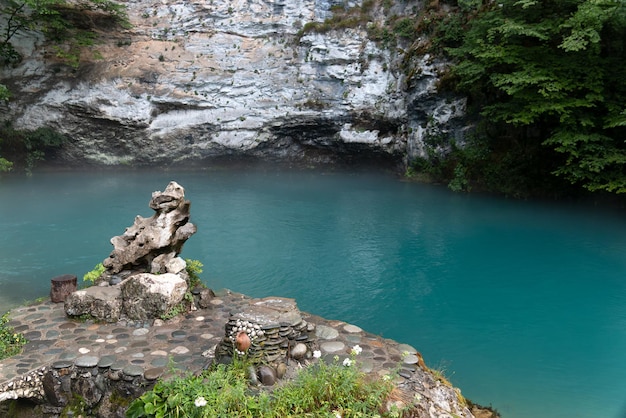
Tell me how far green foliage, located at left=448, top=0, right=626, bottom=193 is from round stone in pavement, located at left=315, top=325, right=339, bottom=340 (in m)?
11.3

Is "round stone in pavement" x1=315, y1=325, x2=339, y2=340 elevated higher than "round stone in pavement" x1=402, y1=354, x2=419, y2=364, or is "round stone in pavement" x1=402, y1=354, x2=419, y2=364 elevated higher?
"round stone in pavement" x1=402, y1=354, x2=419, y2=364

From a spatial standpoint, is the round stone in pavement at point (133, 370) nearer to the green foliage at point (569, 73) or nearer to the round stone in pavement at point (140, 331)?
the round stone in pavement at point (140, 331)

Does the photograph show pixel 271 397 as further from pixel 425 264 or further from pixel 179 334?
pixel 425 264

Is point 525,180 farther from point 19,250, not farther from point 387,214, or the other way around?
point 19,250

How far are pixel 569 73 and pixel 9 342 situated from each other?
51.1 ft

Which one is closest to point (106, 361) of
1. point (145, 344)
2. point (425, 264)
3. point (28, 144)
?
point (145, 344)

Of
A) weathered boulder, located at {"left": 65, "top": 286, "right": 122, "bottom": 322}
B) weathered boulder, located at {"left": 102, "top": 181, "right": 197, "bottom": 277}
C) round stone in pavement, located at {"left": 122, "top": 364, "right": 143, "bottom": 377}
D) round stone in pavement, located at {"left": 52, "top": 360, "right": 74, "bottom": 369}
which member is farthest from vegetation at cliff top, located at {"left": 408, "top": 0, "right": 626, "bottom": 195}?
round stone in pavement, located at {"left": 52, "top": 360, "right": 74, "bottom": 369}

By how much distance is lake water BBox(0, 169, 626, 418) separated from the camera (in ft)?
23.1

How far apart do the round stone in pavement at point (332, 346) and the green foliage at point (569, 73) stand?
1156 cm

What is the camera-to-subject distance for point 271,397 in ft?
15.9

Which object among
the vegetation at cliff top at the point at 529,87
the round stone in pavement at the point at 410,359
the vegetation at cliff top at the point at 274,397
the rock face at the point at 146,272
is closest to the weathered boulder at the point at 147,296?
the rock face at the point at 146,272

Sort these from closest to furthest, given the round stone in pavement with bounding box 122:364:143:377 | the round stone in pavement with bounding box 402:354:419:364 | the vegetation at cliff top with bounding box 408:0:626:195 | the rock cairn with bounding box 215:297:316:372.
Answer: the rock cairn with bounding box 215:297:316:372
the round stone in pavement with bounding box 122:364:143:377
the round stone in pavement with bounding box 402:354:419:364
the vegetation at cliff top with bounding box 408:0:626:195

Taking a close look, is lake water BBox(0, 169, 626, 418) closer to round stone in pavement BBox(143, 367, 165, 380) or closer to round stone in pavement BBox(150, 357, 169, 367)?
round stone in pavement BBox(150, 357, 169, 367)

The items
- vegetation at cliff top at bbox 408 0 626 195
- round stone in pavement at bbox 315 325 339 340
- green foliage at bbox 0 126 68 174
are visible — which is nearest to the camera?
round stone in pavement at bbox 315 325 339 340
